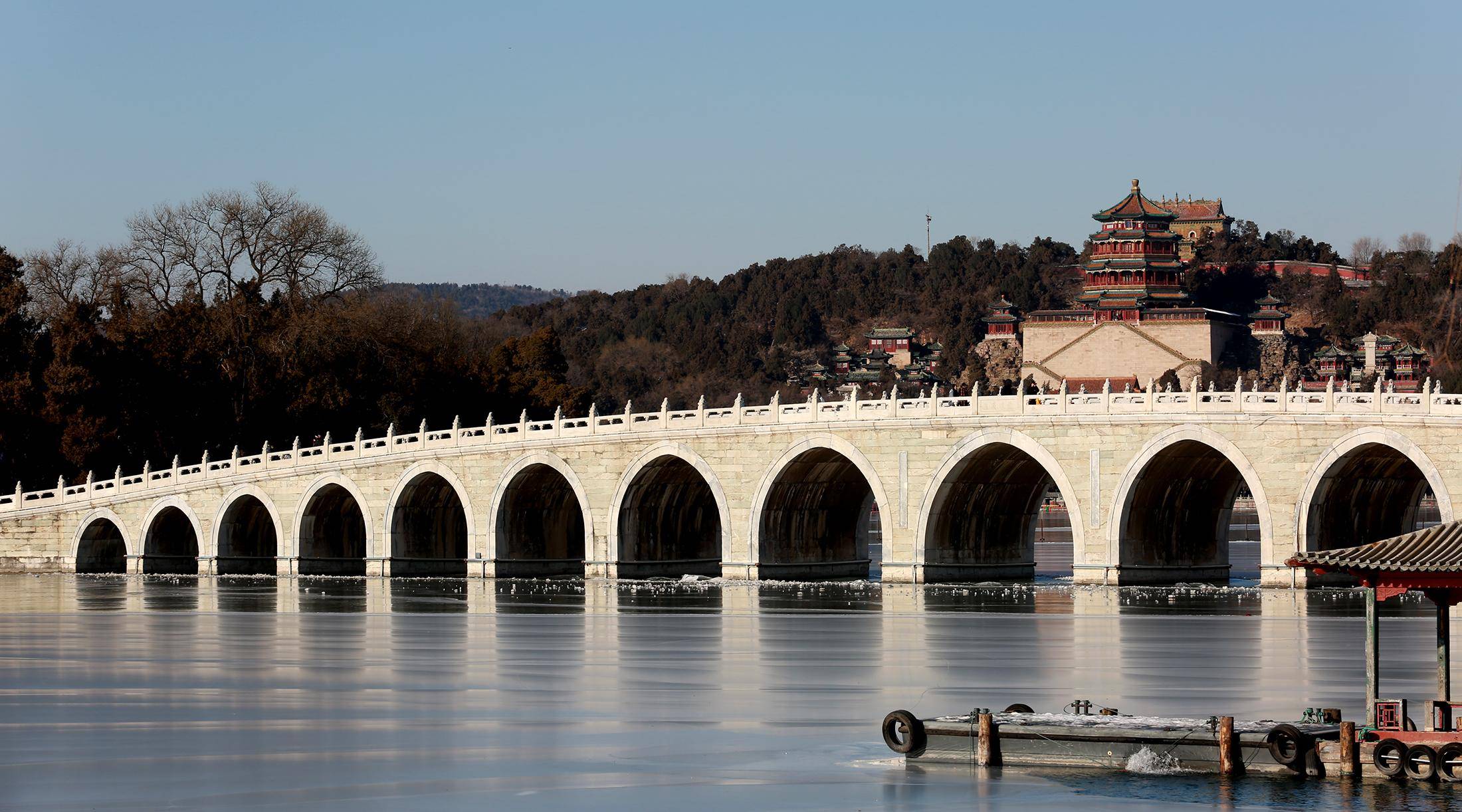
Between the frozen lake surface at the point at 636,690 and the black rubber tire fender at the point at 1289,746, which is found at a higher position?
the black rubber tire fender at the point at 1289,746

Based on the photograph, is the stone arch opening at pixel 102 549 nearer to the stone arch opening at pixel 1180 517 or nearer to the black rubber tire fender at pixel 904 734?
the stone arch opening at pixel 1180 517

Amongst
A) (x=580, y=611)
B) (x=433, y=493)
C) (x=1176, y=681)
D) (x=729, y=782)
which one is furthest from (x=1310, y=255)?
(x=729, y=782)

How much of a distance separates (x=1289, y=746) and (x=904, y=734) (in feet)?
14.2

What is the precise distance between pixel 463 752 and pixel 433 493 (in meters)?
43.5

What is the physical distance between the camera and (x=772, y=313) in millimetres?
166125

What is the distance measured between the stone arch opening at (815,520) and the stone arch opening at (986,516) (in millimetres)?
3228

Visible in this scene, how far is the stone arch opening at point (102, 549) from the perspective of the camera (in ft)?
230

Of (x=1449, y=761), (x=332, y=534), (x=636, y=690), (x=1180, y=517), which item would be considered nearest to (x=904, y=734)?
(x=1449, y=761)

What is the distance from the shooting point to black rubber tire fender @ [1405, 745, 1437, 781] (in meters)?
20.7

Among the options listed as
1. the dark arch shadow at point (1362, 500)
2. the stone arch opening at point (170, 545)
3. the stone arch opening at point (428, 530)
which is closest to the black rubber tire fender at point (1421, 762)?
the dark arch shadow at point (1362, 500)

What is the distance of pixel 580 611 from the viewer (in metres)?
47.8

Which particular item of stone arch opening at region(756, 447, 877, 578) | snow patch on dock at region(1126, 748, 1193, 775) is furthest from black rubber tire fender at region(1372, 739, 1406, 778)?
stone arch opening at region(756, 447, 877, 578)

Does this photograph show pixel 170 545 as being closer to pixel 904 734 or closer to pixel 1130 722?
pixel 904 734

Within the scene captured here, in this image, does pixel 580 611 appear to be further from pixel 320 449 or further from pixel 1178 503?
pixel 320 449
